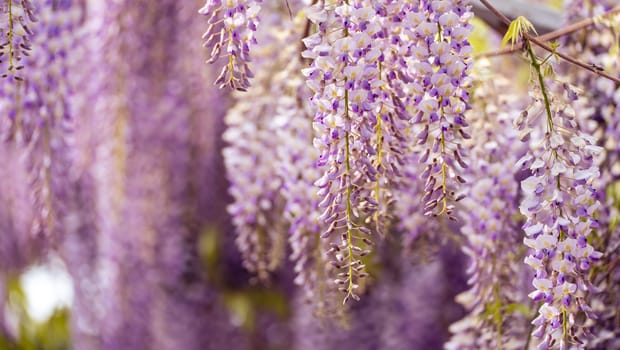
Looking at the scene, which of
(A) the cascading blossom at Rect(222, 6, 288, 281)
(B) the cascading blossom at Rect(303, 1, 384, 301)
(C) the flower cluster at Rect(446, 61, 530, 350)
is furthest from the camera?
(A) the cascading blossom at Rect(222, 6, 288, 281)

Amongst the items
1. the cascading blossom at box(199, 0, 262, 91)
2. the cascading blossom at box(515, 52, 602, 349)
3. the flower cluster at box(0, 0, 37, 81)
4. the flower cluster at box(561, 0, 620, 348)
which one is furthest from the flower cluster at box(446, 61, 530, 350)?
the flower cluster at box(0, 0, 37, 81)

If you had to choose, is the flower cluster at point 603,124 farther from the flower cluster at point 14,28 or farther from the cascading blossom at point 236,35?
the flower cluster at point 14,28

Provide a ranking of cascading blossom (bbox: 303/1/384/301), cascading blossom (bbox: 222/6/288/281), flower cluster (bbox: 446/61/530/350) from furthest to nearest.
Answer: cascading blossom (bbox: 222/6/288/281), flower cluster (bbox: 446/61/530/350), cascading blossom (bbox: 303/1/384/301)

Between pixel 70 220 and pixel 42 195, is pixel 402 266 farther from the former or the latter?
pixel 42 195

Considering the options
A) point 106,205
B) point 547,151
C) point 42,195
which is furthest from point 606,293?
point 106,205

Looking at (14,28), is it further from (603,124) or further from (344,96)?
(603,124)

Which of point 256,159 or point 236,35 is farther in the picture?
point 256,159

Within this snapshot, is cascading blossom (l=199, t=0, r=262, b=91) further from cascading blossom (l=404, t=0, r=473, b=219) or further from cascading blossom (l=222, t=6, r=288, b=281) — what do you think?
cascading blossom (l=222, t=6, r=288, b=281)

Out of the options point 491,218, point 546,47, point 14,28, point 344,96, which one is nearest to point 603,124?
point 491,218
